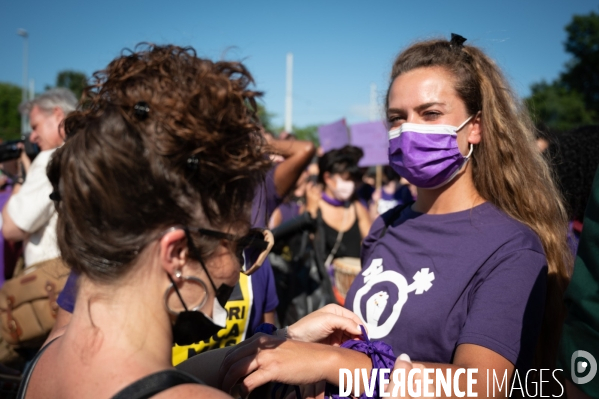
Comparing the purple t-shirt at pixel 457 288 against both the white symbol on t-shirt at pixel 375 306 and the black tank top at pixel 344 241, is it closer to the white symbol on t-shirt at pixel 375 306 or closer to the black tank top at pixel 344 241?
the white symbol on t-shirt at pixel 375 306

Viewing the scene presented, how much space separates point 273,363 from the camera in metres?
1.45

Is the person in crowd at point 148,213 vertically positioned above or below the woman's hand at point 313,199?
above

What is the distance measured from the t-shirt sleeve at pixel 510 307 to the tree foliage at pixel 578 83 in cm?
4074

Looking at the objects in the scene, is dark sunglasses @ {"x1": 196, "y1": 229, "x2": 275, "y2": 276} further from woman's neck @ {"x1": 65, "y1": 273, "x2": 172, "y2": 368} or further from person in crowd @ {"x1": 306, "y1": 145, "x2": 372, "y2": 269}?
person in crowd @ {"x1": 306, "y1": 145, "x2": 372, "y2": 269}

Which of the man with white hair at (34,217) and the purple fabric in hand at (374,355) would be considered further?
the man with white hair at (34,217)

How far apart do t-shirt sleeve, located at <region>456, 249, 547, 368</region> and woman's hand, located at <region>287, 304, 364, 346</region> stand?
0.40 metres

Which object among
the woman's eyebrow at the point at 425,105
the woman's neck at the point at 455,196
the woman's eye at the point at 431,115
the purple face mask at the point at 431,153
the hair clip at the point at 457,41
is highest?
the hair clip at the point at 457,41

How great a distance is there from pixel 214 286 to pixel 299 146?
2.54 m

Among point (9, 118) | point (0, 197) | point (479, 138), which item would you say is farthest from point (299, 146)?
point (9, 118)

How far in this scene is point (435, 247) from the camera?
6.88 ft

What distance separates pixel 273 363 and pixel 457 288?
2.68 ft

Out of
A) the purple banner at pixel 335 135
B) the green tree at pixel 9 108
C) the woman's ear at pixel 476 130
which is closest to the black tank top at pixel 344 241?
the purple banner at pixel 335 135

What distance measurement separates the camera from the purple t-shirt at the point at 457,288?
1.74 meters

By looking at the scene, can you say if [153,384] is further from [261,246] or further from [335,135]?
[335,135]
